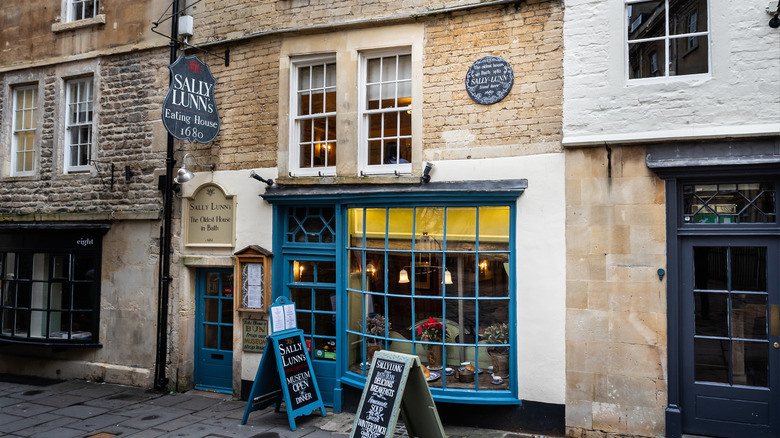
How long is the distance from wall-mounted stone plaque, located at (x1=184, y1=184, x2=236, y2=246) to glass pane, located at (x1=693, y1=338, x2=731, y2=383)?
6.78 meters

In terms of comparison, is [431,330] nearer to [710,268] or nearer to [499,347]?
[499,347]

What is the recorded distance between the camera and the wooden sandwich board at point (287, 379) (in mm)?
7117

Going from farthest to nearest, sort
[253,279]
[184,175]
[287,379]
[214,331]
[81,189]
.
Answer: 1. [81,189]
2. [214,331]
3. [184,175]
4. [253,279]
5. [287,379]

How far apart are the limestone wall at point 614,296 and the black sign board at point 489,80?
4.12ft

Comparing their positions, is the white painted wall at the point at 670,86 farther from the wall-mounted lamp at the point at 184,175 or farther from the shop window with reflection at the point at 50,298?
the shop window with reflection at the point at 50,298

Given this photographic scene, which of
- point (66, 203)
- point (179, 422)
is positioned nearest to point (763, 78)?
point (179, 422)

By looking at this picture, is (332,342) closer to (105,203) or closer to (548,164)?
(548,164)

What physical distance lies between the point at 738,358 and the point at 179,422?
721cm

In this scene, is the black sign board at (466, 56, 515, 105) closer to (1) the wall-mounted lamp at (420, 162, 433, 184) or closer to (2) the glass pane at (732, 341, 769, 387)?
(1) the wall-mounted lamp at (420, 162, 433, 184)

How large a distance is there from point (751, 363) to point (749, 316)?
540 millimetres

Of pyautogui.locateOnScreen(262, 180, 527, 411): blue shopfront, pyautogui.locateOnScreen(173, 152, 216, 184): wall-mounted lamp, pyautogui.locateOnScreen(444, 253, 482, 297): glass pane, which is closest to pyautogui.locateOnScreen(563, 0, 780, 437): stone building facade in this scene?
pyautogui.locateOnScreen(262, 180, 527, 411): blue shopfront

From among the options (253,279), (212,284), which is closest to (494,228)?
(253,279)

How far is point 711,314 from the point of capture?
619 centimetres

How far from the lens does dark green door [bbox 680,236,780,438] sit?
19.5 feet
